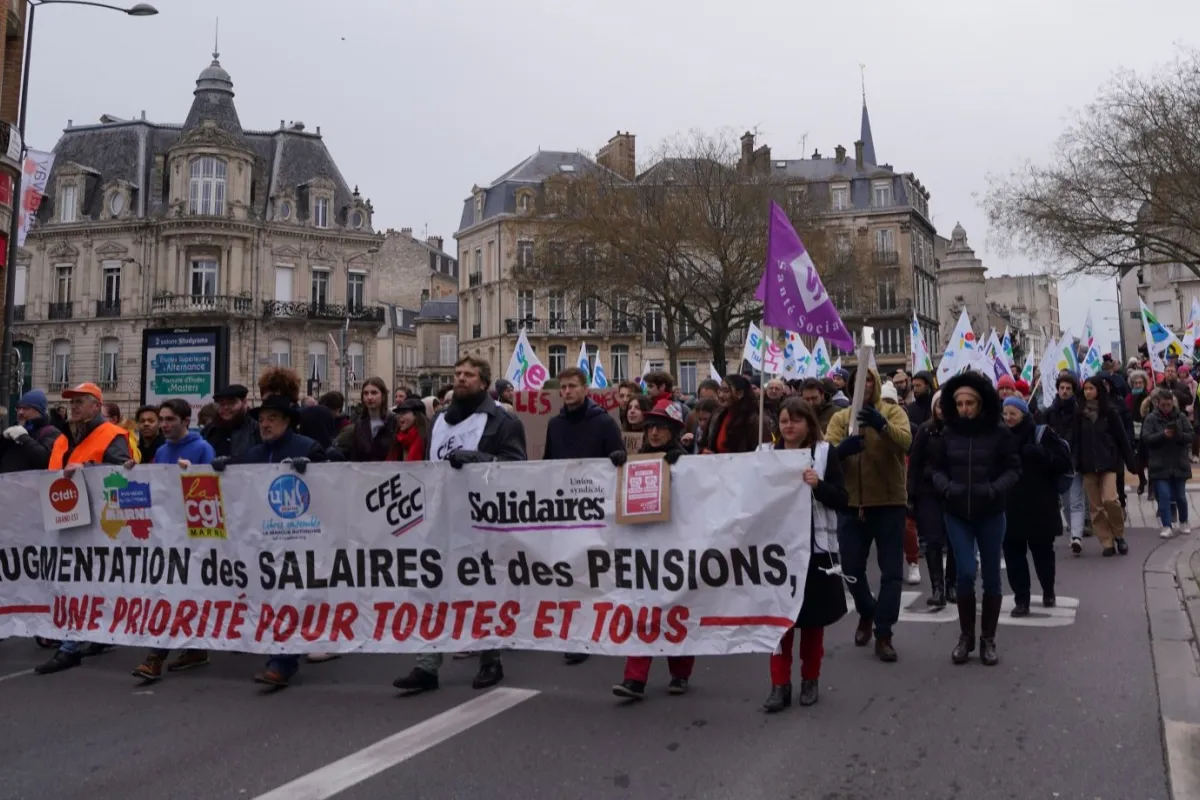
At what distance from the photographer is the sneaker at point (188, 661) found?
23.1ft

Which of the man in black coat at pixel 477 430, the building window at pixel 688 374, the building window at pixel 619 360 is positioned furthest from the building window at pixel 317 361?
the man in black coat at pixel 477 430

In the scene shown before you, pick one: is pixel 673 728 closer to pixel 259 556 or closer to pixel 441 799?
pixel 441 799

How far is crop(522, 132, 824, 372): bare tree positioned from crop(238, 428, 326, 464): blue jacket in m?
26.7

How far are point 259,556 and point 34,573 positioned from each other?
2.03 meters

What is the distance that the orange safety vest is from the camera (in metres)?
7.51

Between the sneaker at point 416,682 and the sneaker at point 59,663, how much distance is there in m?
2.64

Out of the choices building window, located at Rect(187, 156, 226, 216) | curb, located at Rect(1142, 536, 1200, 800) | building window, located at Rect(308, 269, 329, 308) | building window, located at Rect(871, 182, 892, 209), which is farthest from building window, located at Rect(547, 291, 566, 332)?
curb, located at Rect(1142, 536, 1200, 800)

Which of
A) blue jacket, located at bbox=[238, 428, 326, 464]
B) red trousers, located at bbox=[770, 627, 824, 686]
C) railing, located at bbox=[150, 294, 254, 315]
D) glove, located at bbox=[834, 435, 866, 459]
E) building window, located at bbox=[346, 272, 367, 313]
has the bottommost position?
red trousers, located at bbox=[770, 627, 824, 686]

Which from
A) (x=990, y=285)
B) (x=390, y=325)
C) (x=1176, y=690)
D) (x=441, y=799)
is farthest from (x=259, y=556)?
(x=990, y=285)

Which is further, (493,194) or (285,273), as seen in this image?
(493,194)

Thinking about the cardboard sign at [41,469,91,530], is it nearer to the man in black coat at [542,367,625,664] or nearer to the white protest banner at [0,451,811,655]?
the white protest banner at [0,451,811,655]

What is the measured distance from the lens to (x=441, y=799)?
172 inches

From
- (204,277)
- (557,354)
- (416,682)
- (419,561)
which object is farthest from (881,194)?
(416,682)

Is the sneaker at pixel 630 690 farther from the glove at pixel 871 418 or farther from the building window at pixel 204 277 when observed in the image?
the building window at pixel 204 277
